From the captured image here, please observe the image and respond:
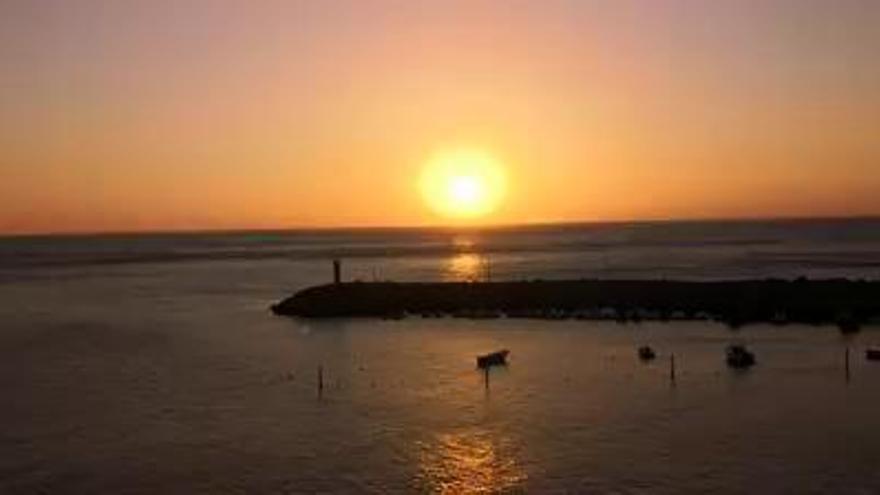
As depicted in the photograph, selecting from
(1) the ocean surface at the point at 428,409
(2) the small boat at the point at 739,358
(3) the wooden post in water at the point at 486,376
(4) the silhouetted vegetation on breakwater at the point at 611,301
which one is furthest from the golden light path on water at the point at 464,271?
(2) the small boat at the point at 739,358

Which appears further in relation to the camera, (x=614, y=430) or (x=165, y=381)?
(x=165, y=381)

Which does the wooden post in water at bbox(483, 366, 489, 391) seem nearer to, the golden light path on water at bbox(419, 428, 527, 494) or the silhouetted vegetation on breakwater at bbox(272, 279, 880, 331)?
the golden light path on water at bbox(419, 428, 527, 494)

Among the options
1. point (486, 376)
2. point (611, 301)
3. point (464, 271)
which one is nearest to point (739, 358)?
point (486, 376)

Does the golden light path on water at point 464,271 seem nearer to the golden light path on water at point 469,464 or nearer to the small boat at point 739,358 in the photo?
the small boat at point 739,358

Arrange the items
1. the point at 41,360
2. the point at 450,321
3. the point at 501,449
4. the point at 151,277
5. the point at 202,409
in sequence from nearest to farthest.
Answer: the point at 501,449 → the point at 202,409 → the point at 41,360 → the point at 450,321 → the point at 151,277

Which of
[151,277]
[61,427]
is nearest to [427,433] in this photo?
[61,427]

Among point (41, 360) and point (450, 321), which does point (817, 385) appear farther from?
point (41, 360)
